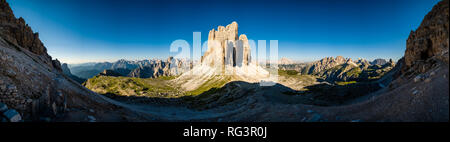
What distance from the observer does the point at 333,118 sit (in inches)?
774

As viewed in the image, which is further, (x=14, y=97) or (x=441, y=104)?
(x=14, y=97)

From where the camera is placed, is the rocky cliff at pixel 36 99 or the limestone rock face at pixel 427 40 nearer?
the rocky cliff at pixel 36 99

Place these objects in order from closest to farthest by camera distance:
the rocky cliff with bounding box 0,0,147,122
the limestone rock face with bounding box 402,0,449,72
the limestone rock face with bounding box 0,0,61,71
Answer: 1. the rocky cliff with bounding box 0,0,147,122
2. the limestone rock face with bounding box 402,0,449,72
3. the limestone rock face with bounding box 0,0,61,71

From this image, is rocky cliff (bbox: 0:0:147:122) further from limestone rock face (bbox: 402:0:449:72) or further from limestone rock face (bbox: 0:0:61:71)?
limestone rock face (bbox: 402:0:449:72)

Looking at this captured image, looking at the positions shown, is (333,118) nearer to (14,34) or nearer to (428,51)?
(428,51)

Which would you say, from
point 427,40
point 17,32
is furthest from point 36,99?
point 427,40

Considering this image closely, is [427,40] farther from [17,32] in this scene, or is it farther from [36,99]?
[17,32]

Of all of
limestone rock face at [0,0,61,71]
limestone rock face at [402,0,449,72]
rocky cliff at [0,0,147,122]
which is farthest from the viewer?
limestone rock face at [0,0,61,71]

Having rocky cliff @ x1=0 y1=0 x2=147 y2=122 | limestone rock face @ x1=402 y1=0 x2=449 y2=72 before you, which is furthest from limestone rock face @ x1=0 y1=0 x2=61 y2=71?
limestone rock face @ x1=402 y1=0 x2=449 y2=72

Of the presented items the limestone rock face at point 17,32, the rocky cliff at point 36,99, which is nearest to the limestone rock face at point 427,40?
the rocky cliff at point 36,99

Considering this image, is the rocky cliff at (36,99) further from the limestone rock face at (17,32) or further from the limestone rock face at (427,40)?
the limestone rock face at (427,40)

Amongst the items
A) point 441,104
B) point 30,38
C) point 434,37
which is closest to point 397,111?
point 441,104
